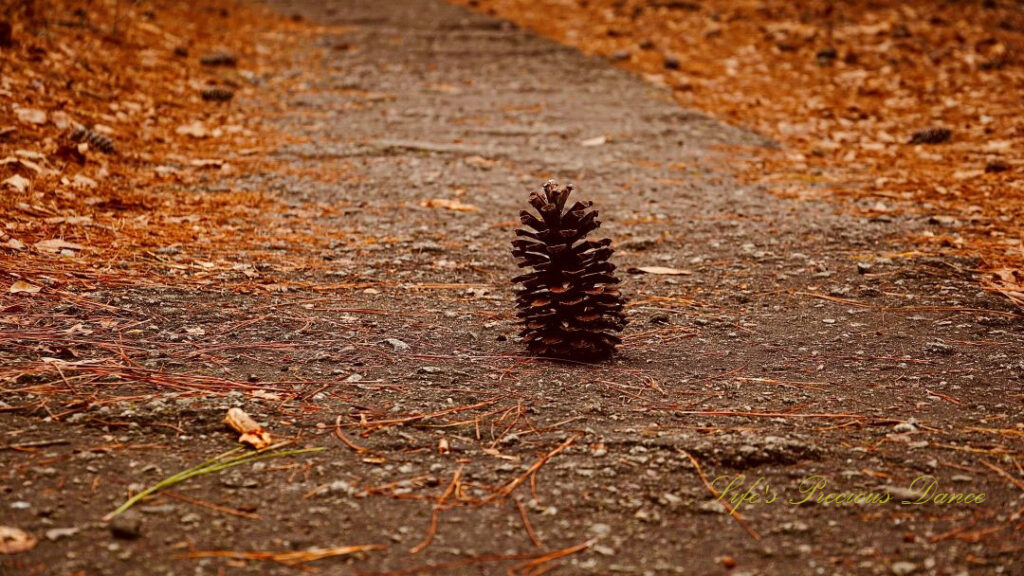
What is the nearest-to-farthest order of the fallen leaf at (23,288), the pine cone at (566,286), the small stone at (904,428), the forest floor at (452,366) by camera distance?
the forest floor at (452,366), the small stone at (904,428), the pine cone at (566,286), the fallen leaf at (23,288)

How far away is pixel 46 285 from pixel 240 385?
1.12m

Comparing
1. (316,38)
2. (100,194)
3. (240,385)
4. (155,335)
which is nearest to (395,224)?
(100,194)

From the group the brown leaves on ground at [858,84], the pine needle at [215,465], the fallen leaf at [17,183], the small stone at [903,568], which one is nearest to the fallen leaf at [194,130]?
the fallen leaf at [17,183]

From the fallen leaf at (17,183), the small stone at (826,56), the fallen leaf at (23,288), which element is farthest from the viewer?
the small stone at (826,56)

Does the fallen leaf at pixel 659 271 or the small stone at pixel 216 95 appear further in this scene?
the small stone at pixel 216 95

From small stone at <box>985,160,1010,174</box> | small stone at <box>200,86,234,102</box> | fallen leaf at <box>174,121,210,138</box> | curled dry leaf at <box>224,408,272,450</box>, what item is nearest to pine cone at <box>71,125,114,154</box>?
fallen leaf at <box>174,121,210,138</box>

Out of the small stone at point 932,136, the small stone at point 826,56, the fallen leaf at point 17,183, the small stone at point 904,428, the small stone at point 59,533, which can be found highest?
the small stone at point 826,56

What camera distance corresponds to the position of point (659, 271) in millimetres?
3830

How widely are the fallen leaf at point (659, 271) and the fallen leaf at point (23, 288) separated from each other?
239 cm

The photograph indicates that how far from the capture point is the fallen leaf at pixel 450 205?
4.67m

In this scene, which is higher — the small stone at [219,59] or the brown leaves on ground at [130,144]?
the small stone at [219,59]

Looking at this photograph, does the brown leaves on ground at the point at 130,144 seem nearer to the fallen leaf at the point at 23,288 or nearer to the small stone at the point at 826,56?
the fallen leaf at the point at 23,288

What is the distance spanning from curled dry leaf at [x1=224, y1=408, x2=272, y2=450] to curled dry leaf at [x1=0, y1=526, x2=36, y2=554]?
1.72ft

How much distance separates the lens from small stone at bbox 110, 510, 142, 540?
5.54 ft
